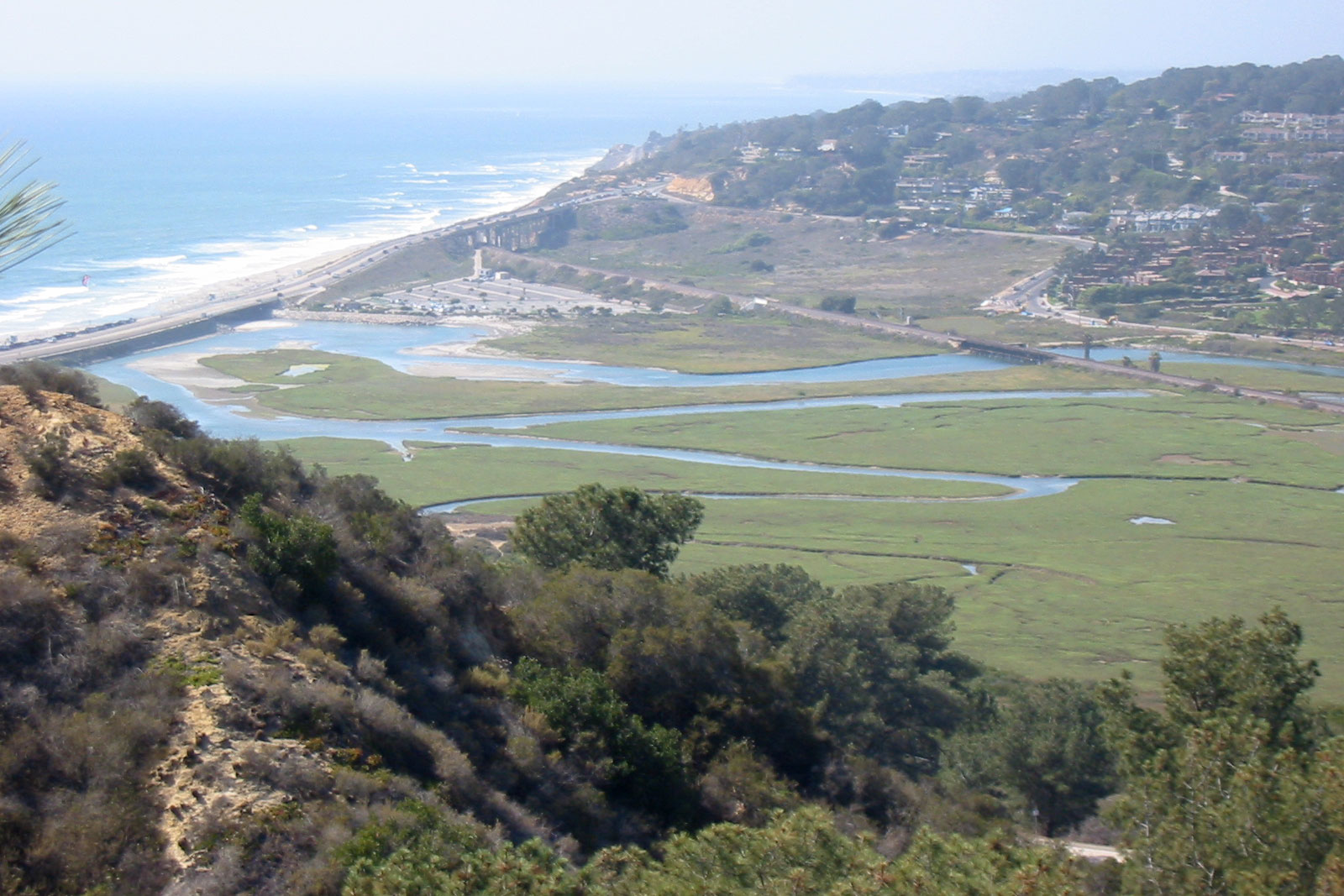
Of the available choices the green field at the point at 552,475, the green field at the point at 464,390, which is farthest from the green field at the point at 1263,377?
the green field at the point at 552,475

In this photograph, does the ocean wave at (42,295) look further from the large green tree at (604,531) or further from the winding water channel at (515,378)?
the large green tree at (604,531)

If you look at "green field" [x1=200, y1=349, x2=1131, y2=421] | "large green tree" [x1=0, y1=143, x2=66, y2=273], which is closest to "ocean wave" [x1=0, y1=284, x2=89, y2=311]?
"green field" [x1=200, y1=349, x2=1131, y2=421]

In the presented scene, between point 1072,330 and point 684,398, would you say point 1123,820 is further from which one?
point 1072,330

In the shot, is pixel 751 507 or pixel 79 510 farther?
pixel 751 507

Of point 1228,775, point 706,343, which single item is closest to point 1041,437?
point 706,343

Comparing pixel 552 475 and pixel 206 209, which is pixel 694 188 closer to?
pixel 206 209

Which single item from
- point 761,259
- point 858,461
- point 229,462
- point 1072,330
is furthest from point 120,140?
point 229,462
